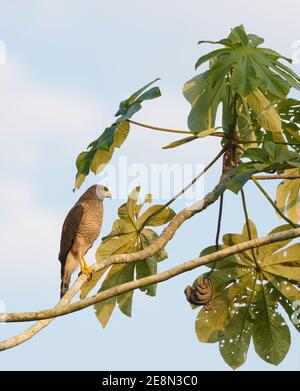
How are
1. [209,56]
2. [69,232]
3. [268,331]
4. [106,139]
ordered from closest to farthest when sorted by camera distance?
1. [106,139]
2. [209,56]
3. [268,331]
4. [69,232]

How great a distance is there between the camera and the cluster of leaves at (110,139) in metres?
5.31

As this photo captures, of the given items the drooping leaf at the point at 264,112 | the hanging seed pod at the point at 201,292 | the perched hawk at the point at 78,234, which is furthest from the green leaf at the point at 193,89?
the perched hawk at the point at 78,234

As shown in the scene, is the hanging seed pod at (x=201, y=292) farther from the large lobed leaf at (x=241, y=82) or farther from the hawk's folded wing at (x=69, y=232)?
the hawk's folded wing at (x=69, y=232)

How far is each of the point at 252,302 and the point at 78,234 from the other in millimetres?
1855

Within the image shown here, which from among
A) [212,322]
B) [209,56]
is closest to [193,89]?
[209,56]

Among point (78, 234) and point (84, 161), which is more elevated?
point (78, 234)

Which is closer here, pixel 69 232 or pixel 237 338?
pixel 237 338

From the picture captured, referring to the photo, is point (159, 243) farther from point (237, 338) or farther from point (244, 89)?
point (237, 338)

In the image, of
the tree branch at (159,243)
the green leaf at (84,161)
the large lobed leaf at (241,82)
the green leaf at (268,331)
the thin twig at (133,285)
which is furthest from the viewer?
the green leaf at (268,331)

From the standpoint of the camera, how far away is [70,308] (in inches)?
174

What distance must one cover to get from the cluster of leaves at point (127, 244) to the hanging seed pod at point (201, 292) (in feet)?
1.42

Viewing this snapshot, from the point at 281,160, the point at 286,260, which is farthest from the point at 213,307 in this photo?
the point at 281,160

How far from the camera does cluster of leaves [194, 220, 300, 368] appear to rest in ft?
19.8

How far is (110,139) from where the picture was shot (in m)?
5.30
